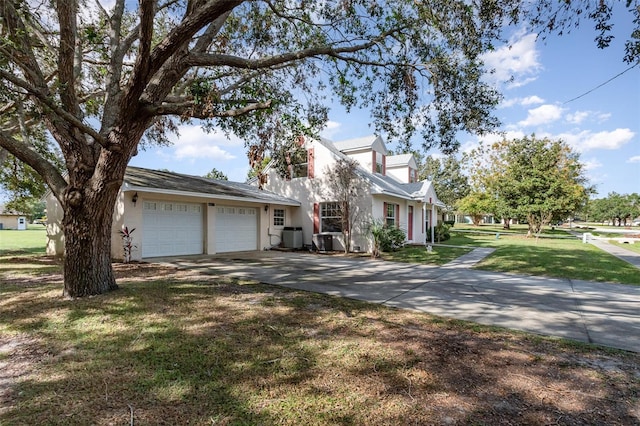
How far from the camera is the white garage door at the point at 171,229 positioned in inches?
484

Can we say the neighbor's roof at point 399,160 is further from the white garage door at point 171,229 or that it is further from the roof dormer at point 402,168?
the white garage door at point 171,229

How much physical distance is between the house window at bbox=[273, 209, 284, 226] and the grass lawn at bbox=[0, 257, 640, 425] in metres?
12.3

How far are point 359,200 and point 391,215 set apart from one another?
2752 millimetres

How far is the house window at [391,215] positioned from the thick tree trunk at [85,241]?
13.5 meters

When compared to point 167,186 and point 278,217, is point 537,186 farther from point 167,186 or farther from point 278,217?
point 167,186

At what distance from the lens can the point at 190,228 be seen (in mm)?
13766

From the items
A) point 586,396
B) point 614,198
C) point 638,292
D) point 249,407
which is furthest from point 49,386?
point 614,198

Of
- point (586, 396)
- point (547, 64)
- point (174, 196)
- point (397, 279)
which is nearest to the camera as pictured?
point (586, 396)

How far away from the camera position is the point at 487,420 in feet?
8.79

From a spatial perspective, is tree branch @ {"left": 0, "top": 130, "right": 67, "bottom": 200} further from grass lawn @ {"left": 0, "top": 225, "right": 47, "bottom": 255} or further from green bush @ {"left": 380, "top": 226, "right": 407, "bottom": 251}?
grass lawn @ {"left": 0, "top": 225, "right": 47, "bottom": 255}

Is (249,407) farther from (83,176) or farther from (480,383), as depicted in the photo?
(83,176)

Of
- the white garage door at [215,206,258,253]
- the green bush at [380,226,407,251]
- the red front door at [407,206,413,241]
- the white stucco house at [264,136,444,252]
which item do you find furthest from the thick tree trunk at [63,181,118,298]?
the red front door at [407,206,413,241]

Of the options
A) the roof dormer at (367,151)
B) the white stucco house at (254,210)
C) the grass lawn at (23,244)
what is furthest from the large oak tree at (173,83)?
the grass lawn at (23,244)

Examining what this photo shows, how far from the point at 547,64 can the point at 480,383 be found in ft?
23.8
